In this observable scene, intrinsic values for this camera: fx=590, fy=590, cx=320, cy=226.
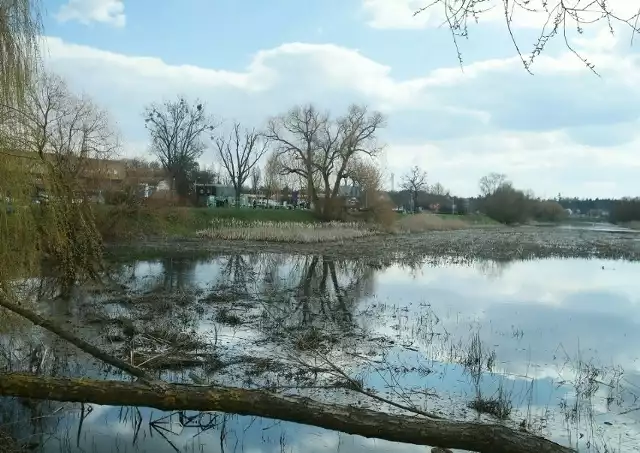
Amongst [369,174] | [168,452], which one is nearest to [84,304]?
[168,452]

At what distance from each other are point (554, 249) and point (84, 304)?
27737 mm

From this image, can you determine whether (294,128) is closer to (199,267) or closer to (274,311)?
(199,267)

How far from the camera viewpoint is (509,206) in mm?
76688

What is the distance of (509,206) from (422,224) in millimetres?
23899

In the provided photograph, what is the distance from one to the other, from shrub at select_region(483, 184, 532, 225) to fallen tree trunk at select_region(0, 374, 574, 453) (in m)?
77.3

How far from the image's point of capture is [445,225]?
62688 millimetres

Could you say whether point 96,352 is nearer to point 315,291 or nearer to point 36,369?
point 36,369

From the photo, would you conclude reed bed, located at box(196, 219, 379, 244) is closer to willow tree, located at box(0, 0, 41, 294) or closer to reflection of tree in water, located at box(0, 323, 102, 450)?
reflection of tree in water, located at box(0, 323, 102, 450)

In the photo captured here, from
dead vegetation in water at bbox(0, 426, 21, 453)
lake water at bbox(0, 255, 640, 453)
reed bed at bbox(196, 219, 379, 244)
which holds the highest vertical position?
reed bed at bbox(196, 219, 379, 244)

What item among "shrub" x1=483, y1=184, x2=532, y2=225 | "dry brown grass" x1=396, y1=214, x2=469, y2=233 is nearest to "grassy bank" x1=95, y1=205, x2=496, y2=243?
"dry brown grass" x1=396, y1=214, x2=469, y2=233

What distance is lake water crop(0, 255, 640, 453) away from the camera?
6.46 m

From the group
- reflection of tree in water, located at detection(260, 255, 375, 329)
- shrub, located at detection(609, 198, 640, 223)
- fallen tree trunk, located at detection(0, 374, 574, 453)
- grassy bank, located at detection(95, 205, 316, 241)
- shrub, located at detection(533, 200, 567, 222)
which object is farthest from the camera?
shrub, located at detection(533, 200, 567, 222)

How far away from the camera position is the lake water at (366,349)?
6457 millimetres

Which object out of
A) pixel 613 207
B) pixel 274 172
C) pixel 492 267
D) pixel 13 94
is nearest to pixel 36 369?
pixel 13 94
